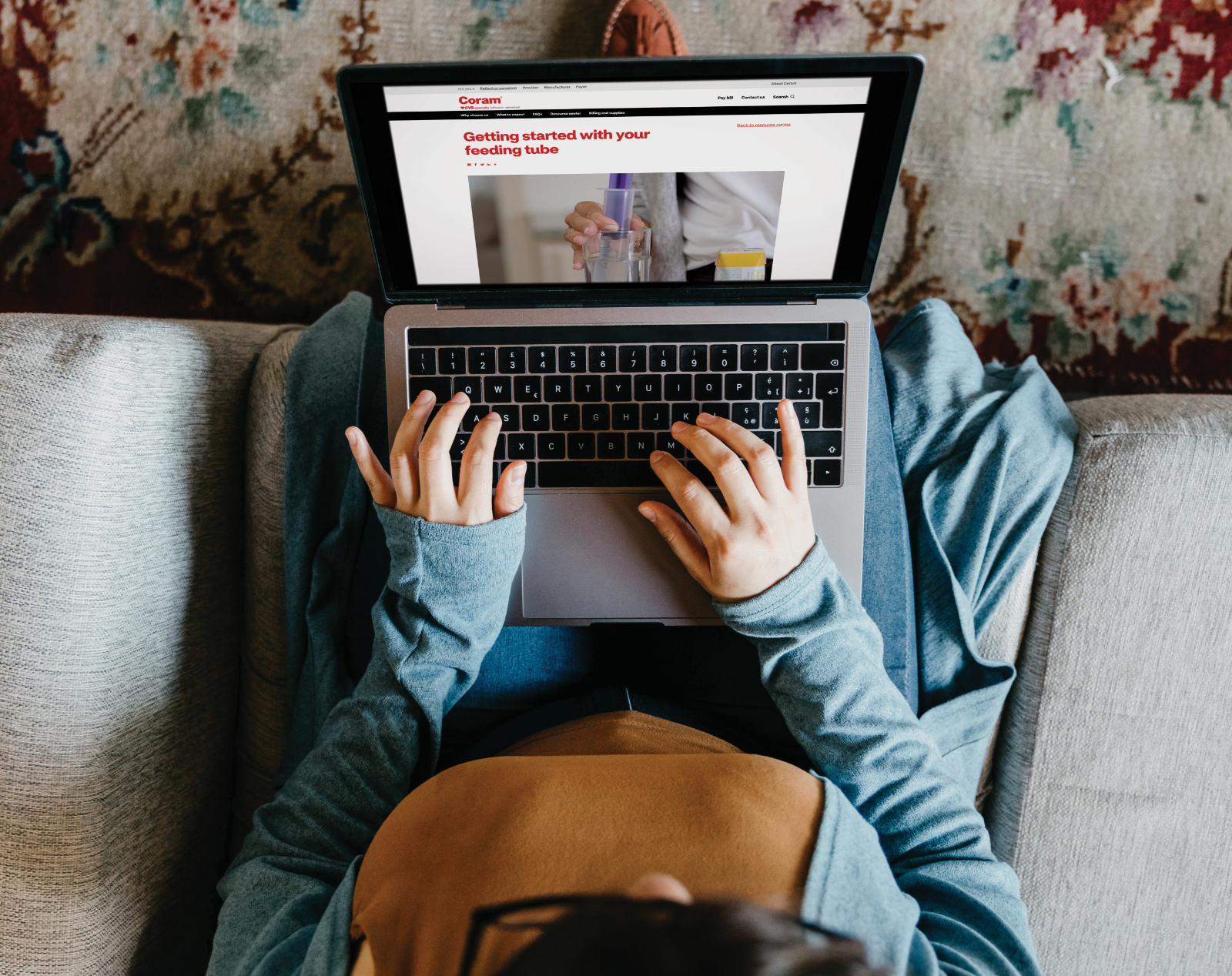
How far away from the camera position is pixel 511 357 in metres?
0.73

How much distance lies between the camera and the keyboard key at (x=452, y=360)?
729 mm

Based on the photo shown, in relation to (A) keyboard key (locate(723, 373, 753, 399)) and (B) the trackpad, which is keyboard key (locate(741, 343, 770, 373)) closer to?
(A) keyboard key (locate(723, 373, 753, 399))

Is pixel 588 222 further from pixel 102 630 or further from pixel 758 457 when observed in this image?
pixel 102 630

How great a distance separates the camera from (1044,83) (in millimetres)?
1052

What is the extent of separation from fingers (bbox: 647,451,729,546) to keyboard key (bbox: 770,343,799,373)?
0.14m

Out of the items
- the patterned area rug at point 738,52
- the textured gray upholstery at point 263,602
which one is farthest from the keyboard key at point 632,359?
the patterned area rug at point 738,52

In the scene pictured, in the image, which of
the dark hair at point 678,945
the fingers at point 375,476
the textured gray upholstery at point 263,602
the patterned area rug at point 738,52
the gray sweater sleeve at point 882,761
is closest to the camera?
the dark hair at point 678,945

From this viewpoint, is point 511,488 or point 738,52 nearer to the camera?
point 511,488

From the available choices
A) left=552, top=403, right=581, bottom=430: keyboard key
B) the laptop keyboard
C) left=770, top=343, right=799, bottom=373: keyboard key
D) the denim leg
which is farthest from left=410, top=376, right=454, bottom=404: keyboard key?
the denim leg

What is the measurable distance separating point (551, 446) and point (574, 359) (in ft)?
0.29

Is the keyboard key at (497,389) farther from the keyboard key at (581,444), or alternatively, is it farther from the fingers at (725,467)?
the fingers at (725,467)

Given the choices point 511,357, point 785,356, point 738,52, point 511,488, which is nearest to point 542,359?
point 511,357

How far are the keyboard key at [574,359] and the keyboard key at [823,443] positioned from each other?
8.4 inches

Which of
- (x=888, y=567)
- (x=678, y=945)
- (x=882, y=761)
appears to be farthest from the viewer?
(x=888, y=567)
